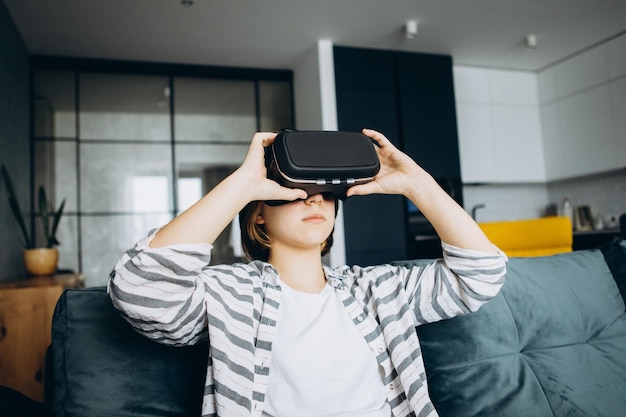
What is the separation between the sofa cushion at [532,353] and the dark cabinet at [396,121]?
2791 mm

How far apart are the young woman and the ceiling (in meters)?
2.78

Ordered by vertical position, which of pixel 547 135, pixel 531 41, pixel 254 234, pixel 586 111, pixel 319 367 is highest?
pixel 531 41

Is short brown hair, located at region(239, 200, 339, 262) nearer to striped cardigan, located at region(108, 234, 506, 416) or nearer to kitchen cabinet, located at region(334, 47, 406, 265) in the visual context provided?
striped cardigan, located at region(108, 234, 506, 416)

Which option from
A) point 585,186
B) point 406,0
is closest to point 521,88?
point 585,186

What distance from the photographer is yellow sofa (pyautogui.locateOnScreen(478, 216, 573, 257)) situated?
2.27 m

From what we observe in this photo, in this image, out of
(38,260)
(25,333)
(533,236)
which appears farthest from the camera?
(38,260)

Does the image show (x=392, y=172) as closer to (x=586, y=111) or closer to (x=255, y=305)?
(x=255, y=305)

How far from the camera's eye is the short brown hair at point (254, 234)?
1.19 m

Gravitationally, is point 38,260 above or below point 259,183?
below

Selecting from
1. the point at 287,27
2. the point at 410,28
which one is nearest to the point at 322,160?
the point at 287,27

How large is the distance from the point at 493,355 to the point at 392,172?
508mm

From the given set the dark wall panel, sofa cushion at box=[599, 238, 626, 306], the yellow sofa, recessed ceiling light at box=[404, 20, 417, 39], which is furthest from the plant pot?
recessed ceiling light at box=[404, 20, 417, 39]

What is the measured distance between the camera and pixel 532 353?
122cm

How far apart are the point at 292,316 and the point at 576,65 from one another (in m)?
4.92
